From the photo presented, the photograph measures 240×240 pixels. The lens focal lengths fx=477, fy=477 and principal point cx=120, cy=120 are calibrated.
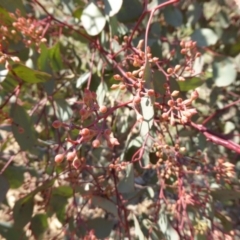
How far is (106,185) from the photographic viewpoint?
1.20m

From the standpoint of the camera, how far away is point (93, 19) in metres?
1.06

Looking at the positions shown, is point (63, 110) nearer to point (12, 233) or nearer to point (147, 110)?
point (12, 233)

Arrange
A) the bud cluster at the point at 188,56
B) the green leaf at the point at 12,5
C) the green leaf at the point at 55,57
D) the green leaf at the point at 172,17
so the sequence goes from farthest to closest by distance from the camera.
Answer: the green leaf at the point at 172,17
the green leaf at the point at 55,57
the green leaf at the point at 12,5
the bud cluster at the point at 188,56

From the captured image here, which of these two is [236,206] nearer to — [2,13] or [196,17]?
[196,17]

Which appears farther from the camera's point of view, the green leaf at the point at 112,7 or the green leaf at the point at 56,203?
the green leaf at the point at 56,203

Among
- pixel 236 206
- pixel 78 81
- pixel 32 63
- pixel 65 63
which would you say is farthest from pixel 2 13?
pixel 236 206

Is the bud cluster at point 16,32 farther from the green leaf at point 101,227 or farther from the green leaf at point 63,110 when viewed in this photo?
the green leaf at point 101,227

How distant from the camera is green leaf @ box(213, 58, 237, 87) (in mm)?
1324

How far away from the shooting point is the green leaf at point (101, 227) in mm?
1194

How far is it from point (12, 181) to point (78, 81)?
318mm

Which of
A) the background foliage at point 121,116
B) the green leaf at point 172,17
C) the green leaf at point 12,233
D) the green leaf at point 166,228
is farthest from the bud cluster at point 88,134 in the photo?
the green leaf at point 172,17

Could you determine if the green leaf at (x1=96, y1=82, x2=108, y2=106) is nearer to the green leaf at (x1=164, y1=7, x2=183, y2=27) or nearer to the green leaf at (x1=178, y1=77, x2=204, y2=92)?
the green leaf at (x1=178, y1=77, x2=204, y2=92)

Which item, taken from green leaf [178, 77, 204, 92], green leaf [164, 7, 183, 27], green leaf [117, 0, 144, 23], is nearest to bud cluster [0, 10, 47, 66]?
green leaf [117, 0, 144, 23]

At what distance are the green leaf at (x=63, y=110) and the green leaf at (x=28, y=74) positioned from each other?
0.22m
